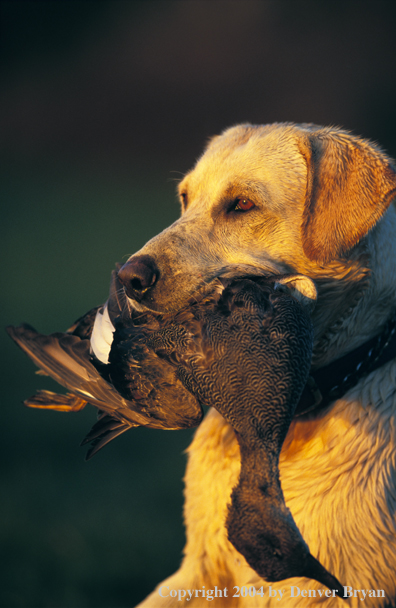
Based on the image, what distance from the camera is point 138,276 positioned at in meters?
1.62

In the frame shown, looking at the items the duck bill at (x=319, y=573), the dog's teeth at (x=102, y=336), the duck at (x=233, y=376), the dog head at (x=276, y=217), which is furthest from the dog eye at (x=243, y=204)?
the duck bill at (x=319, y=573)

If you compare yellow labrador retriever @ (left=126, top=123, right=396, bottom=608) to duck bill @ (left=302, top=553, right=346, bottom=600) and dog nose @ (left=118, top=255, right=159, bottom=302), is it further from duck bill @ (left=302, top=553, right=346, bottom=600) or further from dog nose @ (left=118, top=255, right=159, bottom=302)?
duck bill @ (left=302, top=553, right=346, bottom=600)

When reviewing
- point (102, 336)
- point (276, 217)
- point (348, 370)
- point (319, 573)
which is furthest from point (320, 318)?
point (319, 573)

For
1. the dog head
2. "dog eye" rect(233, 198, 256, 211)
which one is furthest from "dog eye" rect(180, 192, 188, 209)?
"dog eye" rect(233, 198, 256, 211)

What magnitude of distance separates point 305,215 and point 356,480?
2.68 feet

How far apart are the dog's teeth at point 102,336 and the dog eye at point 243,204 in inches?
21.8

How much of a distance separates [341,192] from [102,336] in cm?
86

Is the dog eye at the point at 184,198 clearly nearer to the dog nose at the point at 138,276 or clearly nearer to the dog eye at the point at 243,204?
the dog eye at the point at 243,204

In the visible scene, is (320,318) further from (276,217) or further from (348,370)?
(276,217)

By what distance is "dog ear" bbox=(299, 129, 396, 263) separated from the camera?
5.56 ft

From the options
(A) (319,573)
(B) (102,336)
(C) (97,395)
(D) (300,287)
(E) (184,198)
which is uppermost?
(E) (184,198)

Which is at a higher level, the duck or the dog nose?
the dog nose

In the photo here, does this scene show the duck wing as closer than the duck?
No

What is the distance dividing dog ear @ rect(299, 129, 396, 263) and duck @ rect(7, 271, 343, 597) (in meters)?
0.26
